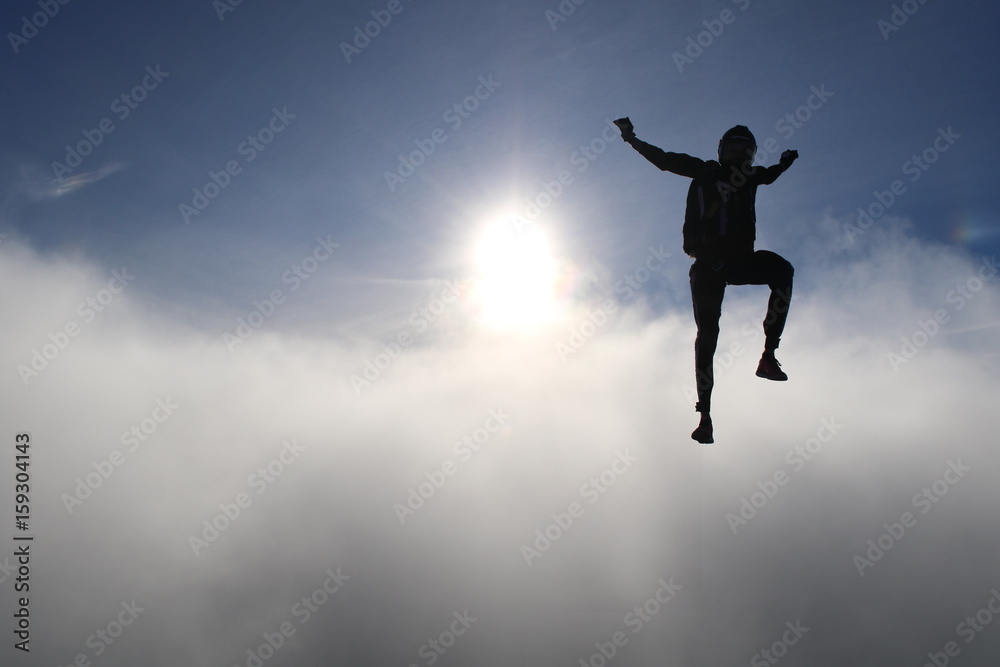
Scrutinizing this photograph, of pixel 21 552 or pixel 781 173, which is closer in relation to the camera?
pixel 781 173

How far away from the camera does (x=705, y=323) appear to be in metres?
6.02

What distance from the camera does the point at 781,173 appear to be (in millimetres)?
5840

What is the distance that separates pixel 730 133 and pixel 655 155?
3.02 ft

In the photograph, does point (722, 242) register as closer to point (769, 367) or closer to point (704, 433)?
point (769, 367)

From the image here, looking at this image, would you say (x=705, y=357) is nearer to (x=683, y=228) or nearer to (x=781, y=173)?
(x=683, y=228)

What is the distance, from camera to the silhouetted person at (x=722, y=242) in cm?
569

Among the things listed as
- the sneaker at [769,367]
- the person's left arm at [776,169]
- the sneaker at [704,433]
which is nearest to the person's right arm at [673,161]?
the person's left arm at [776,169]

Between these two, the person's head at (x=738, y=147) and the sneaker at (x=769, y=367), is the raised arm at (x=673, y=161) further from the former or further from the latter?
the sneaker at (x=769, y=367)

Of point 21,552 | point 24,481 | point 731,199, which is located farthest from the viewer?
point 21,552

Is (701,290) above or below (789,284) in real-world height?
below

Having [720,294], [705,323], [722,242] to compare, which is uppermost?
[722,242]

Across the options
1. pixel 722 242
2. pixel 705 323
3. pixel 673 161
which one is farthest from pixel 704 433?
pixel 673 161

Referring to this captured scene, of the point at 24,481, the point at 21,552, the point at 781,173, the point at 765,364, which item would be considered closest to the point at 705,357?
the point at 765,364

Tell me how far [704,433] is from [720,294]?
1603mm
